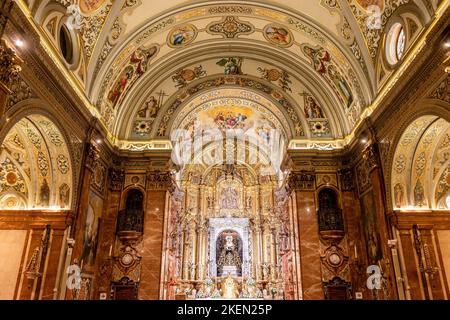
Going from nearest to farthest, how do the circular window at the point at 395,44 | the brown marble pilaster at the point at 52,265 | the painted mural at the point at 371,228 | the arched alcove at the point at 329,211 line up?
the brown marble pilaster at the point at 52,265
the circular window at the point at 395,44
the painted mural at the point at 371,228
the arched alcove at the point at 329,211

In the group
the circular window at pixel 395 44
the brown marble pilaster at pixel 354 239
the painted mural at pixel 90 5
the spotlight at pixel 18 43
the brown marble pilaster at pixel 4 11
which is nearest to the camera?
the brown marble pilaster at pixel 4 11

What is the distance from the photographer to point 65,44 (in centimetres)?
1148

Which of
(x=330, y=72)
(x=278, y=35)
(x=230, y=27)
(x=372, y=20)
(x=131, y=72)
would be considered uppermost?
(x=230, y=27)

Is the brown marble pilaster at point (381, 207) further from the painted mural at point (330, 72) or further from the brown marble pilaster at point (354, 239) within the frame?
the painted mural at point (330, 72)

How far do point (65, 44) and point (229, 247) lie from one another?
1742cm

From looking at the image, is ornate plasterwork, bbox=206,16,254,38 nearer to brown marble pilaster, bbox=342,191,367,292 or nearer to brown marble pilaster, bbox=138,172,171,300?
brown marble pilaster, bbox=138,172,171,300

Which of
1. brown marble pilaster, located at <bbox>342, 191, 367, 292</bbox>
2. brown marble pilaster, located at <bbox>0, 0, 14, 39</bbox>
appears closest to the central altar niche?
brown marble pilaster, located at <bbox>342, 191, 367, 292</bbox>

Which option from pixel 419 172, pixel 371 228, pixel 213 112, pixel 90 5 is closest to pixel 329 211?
pixel 371 228

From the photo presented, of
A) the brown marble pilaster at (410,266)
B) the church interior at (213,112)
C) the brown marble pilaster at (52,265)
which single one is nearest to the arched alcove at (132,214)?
the church interior at (213,112)

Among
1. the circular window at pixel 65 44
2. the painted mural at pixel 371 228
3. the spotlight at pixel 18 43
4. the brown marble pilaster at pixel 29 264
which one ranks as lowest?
the brown marble pilaster at pixel 29 264

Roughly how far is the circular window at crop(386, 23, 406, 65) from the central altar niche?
1609cm

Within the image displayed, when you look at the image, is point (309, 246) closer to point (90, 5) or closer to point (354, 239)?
point (354, 239)

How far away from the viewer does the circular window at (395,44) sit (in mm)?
11297

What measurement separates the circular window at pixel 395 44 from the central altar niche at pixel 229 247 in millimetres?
16089
